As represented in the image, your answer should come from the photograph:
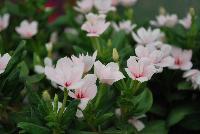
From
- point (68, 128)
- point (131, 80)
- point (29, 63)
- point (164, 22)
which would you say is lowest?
point (68, 128)

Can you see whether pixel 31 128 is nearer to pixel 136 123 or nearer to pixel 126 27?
pixel 136 123

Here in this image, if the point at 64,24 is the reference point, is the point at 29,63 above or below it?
below

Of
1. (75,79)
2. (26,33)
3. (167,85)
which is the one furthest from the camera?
(26,33)

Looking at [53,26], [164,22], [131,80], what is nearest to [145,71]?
[131,80]

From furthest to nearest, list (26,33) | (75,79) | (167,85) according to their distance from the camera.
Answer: (26,33), (167,85), (75,79)

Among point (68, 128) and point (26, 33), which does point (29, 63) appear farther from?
point (68, 128)

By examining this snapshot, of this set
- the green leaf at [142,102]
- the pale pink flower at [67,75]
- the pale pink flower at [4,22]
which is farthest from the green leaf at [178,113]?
the pale pink flower at [4,22]

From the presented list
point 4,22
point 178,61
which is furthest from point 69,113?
point 4,22

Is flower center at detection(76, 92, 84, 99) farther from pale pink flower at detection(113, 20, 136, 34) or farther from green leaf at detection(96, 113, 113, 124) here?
pale pink flower at detection(113, 20, 136, 34)
